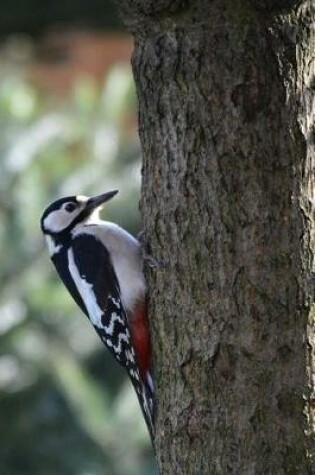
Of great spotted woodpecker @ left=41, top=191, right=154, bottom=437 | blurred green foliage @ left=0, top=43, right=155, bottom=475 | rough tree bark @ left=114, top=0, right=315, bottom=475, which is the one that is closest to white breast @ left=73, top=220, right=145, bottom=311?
great spotted woodpecker @ left=41, top=191, right=154, bottom=437

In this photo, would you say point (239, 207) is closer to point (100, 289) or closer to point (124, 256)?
point (124, 256)

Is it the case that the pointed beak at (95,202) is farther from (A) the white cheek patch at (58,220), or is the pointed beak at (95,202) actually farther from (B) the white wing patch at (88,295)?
(B) the white wing patch at (88,295)

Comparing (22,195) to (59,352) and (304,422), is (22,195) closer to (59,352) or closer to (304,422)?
(59,352)

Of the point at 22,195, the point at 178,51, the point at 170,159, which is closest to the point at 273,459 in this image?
the point at 170,159

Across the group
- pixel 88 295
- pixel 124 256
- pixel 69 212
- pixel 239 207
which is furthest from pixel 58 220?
pixel 239 207

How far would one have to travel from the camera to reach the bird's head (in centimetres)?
486

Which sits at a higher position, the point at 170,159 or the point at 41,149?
the point at 170,159

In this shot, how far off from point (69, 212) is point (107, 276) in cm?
32

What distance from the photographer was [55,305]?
668 cm

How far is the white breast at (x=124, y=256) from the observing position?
14.2 feet

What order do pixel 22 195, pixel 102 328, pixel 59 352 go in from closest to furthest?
pixel 102 328
pixel 22 195
pixel 59 352

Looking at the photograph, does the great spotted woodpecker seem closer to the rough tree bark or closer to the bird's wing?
the bird's wing

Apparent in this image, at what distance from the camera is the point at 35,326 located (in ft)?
22.2

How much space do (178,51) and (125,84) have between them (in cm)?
311
